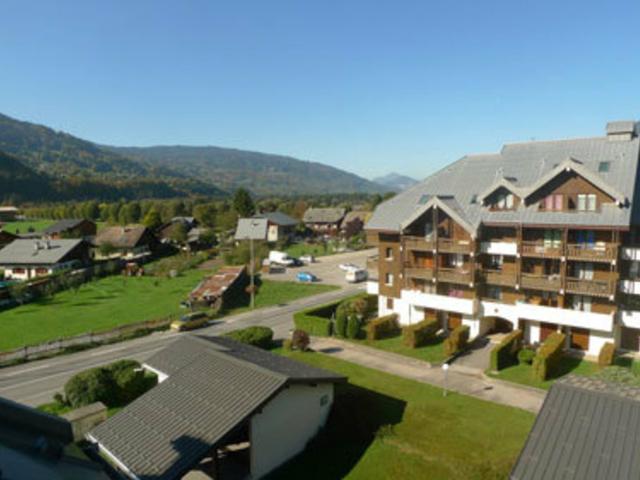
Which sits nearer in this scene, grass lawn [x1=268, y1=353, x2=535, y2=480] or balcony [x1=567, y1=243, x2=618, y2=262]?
grass lawn [x1=268, y1=353, x2=535, y2=480]

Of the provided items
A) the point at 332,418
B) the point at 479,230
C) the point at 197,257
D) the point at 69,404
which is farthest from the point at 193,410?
the point at 197,257

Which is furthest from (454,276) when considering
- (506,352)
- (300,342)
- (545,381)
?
(300,342)

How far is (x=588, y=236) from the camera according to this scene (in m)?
31.3

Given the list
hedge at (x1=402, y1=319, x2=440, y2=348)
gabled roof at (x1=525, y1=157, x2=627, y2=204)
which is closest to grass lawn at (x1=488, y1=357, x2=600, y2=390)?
hedge at (x1=402, y1=319, x2=440, y2=348)

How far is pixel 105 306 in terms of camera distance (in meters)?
54.7

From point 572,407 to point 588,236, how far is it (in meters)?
19.6

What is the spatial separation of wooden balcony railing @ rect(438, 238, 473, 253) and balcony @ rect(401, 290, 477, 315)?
12.6ft

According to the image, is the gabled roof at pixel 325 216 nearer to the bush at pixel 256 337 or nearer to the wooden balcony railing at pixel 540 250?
the bush at pixel 256 337

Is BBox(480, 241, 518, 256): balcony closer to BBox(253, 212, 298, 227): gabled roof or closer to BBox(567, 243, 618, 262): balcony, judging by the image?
BBox(567, 243, 618, 262): balcony

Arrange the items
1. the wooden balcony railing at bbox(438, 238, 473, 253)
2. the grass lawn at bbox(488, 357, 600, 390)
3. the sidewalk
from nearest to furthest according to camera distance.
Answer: the sidewalk → the grass lawn at bbox(488, 357, 600, 390) → the wooden balcony railing at bbox(438, 238, 473, 253)

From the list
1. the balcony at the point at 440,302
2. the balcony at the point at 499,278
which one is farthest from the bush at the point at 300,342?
the balcony at the point at 499,278

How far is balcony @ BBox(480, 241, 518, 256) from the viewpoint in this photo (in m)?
33.9

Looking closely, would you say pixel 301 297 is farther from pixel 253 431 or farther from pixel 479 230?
pixel 253 431

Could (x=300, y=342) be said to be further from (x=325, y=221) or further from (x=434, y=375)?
(x=325, y=221)
